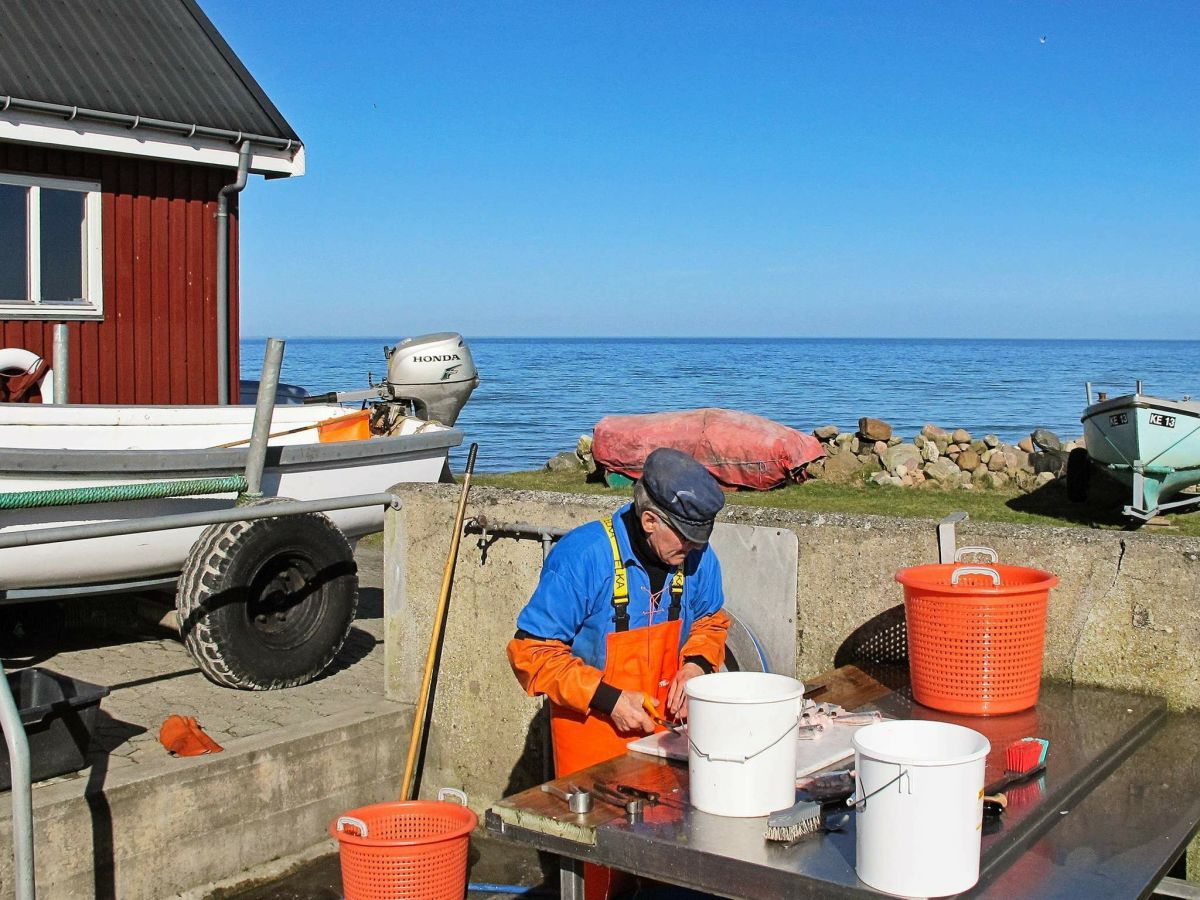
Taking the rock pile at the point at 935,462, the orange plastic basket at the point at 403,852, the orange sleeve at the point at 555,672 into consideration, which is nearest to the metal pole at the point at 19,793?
the orange plastic basket at the point at 403,852

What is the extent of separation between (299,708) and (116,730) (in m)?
0.97

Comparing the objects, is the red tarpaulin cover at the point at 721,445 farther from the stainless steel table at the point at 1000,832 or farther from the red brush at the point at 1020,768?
the red brush at the point at 1020,768

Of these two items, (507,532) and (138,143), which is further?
(138,143)

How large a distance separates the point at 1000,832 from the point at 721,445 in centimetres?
1660

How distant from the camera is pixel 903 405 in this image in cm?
5256

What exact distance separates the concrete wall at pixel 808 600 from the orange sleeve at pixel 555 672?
1.43 meters

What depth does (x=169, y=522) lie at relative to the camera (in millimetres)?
5961

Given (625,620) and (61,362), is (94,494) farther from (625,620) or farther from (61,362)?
(625,620)

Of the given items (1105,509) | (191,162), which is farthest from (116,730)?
(1105,509)

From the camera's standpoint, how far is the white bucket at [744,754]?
125 inches

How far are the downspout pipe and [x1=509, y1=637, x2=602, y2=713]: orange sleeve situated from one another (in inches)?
309

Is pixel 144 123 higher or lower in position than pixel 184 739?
higher

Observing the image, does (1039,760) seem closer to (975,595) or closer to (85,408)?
(975,595)

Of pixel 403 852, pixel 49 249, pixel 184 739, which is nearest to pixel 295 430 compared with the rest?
pixel 49 249
